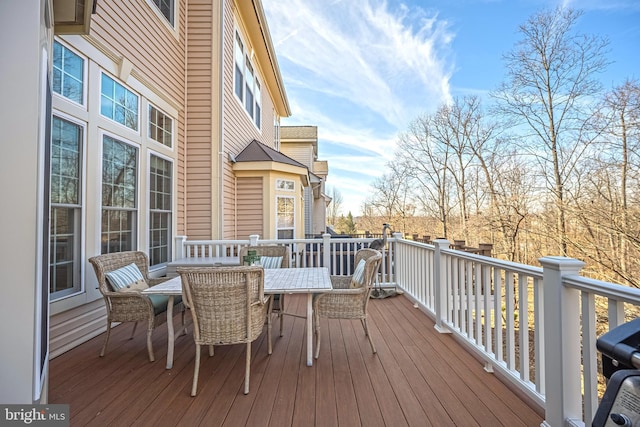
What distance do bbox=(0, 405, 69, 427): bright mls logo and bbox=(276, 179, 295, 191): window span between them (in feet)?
16.8

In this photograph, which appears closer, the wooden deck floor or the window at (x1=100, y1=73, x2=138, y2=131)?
the wooden deck floor

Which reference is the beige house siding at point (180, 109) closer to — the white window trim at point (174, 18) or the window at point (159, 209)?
the white window trim at point (174, 18)

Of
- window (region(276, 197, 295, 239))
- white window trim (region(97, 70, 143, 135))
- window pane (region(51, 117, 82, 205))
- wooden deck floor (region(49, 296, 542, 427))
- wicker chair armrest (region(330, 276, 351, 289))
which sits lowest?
wooden deck floor (region(49, 296, 542, 427))

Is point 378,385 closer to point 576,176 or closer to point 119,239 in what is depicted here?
point 119,239

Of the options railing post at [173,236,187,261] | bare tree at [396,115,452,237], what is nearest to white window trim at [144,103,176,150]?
railing post at [173,236,187,261]

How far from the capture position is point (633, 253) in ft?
19.6

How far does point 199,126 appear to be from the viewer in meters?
5.48

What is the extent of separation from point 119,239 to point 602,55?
11.8 m

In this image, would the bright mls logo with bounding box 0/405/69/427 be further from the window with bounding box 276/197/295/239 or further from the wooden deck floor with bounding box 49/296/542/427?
the window with bounding box 276/197/295/239

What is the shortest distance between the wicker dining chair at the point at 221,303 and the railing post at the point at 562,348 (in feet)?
6.36

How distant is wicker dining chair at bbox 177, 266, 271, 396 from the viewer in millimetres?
2223

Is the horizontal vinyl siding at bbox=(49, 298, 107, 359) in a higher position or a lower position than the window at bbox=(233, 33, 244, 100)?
lower

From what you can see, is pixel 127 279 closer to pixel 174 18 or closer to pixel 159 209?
pixel 159 209

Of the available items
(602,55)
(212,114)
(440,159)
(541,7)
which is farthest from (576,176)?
(212,114)
